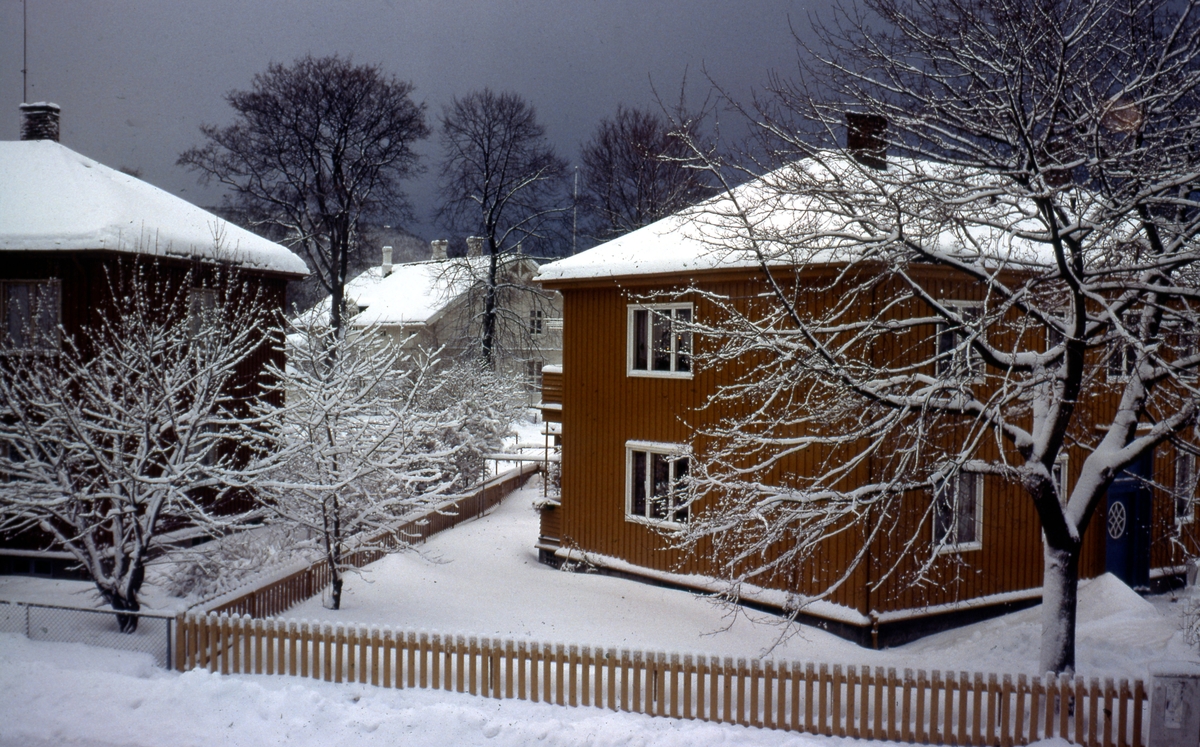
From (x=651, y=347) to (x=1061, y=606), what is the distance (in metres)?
7.50

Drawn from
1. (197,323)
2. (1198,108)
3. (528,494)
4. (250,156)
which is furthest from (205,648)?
(250,156)

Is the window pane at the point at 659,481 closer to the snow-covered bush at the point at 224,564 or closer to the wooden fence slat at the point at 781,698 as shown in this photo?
the wooden fence slat at the point at 781,698

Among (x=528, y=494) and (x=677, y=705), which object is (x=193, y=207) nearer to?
(x=528, y=494)

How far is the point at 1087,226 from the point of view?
7.51 meters

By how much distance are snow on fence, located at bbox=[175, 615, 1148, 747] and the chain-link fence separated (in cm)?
78

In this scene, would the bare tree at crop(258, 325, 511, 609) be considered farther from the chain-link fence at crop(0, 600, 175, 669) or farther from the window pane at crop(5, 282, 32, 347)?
the window pane at crop(5, 282, 32, 347)

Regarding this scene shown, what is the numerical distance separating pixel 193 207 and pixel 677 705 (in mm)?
14785

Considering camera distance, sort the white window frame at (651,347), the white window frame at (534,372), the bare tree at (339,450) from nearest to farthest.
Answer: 1. the bare tree at (339,450)
2. the white window frame at (651,347)
3. the white window frame at (534,372)

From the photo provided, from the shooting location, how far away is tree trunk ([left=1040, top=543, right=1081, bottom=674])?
885cm

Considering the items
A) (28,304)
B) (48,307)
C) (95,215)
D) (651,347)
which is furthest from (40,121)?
(651,347)

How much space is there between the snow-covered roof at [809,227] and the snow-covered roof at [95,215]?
6.59m

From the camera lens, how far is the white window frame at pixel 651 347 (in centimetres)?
1350

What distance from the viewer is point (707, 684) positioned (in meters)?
9.83

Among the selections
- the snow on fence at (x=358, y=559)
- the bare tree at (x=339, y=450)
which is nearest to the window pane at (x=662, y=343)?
the bare tree at (x=339, y=450)
